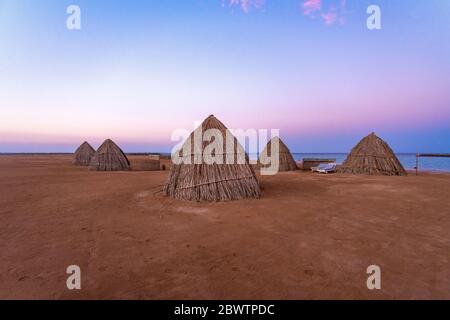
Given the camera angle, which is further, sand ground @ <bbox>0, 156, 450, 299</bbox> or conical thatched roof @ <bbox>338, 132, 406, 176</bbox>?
conical thatched roof @ <bbox>338, 132, 406, 176</bbox>

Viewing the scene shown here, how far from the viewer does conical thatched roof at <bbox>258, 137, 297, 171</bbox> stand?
791 inches

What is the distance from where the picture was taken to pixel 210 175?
8203 millimetres

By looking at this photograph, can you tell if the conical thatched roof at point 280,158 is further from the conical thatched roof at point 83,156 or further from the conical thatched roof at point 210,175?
the conical thatched roof at point 83,156

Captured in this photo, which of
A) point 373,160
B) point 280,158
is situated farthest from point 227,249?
point 280,158

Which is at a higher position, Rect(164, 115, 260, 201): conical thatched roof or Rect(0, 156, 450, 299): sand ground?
Rect(164, 115, 260, 201): conical thatched roof

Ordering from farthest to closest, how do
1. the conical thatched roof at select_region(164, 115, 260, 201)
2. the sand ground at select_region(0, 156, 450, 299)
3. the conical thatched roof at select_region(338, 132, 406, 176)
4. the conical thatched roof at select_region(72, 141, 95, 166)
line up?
the conical thatched roof at select_region(72, 141, 95, 166) → the conical thatched roof at select_region(338, 132, 406, 176) → the conical thatched roof at select_region(164, 115, 260, 201) → the sand ground at select_region(0, 156, 450, 299)

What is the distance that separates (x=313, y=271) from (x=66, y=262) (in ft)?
11.9

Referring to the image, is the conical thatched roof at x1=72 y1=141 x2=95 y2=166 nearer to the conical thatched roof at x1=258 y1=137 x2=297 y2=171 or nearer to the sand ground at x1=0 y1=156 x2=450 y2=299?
the conical thatched roof at x1=258 y1=137 x2=297 y2=171

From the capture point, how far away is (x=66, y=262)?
3830 millimetres

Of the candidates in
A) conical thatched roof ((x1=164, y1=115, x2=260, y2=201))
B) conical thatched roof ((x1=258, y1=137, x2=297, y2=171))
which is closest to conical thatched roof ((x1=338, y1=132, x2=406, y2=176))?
conical thatched roof ((x1=258, y1=137, x2=297, y2=171))

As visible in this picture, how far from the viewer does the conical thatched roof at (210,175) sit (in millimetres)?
8062

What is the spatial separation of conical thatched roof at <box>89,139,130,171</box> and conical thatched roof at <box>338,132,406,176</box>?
17005mm

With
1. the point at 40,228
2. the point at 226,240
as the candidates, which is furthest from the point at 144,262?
the point at 40,228
